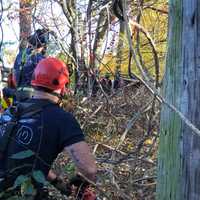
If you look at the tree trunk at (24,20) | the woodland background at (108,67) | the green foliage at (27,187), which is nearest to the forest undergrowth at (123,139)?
the woodland background at (108,67)

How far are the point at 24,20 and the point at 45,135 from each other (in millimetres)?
5068

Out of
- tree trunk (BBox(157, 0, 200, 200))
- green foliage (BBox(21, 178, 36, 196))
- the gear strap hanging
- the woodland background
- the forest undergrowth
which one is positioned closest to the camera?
tree trunk (BBox(157, 0, 200, 200))

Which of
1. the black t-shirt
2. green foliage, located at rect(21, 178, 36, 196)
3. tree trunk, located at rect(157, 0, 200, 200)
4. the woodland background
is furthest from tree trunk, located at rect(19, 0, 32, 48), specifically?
A: tree trunk, located at rect(157, 0, 200, 200)

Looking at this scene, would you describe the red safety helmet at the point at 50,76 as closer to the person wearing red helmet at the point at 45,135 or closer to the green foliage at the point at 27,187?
the person wearing red helmet at the point at 45,135

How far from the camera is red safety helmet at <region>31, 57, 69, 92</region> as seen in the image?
3637 millimetres

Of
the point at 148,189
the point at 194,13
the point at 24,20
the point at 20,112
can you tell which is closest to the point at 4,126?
the point at 20,112

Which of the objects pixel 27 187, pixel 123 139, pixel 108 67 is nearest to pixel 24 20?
pixel 108 67

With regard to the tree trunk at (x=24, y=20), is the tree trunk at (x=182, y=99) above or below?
below

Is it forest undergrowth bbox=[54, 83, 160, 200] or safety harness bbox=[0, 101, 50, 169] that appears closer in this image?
safety harness bbox=[0, 101, 50, 169]

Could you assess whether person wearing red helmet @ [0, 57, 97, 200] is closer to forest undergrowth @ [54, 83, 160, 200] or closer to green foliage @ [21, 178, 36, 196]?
forest undergrowth @ [54, 83, 160, 200]

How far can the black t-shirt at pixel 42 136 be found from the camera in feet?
11.3

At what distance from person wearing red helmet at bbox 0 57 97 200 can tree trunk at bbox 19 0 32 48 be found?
4077 mm

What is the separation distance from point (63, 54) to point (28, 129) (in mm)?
4073

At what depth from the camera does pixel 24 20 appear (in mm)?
8266
